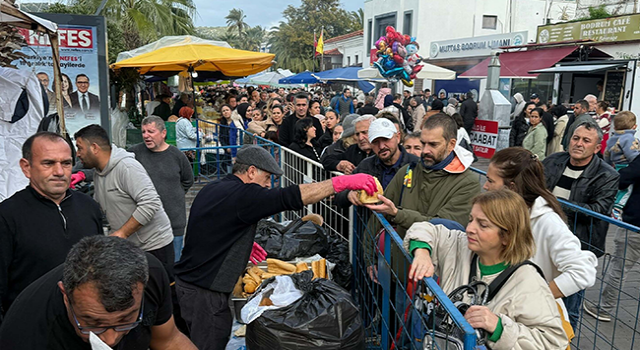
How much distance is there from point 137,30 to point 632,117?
1590 cm

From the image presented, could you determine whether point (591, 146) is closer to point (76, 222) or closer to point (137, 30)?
point (76, 222)

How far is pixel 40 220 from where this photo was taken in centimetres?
288

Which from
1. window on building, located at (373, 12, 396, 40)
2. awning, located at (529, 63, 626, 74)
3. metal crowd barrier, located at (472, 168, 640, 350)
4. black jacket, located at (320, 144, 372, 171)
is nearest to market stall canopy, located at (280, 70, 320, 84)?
awning, located at (529, 63, 626, 74)

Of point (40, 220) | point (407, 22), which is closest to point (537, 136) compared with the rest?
point (40, 220)

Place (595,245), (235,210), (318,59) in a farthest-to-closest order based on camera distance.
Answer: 1. (318,59)
2. (595,245)
3. (235,210)

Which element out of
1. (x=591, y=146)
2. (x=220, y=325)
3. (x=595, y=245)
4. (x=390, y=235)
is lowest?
(x=220, y=325)

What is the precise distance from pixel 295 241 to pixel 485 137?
27.1 ft

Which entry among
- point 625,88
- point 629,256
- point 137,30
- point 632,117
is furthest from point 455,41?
point 629,256

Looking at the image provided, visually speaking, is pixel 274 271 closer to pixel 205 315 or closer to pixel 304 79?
pixel 205 315

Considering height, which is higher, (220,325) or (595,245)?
(595,245)

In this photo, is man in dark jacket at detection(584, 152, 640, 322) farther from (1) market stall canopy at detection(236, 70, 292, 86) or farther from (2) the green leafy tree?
(2) the green leafy tree

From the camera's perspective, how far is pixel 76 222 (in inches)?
119

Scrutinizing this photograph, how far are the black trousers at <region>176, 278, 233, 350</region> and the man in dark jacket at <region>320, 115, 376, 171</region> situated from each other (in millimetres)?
2008

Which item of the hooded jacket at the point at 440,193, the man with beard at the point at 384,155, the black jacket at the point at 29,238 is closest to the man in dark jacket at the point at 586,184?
the hooded jacket at the point at 440,193
